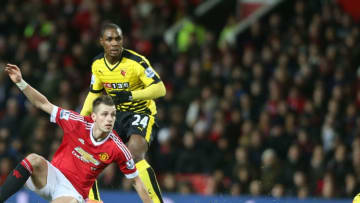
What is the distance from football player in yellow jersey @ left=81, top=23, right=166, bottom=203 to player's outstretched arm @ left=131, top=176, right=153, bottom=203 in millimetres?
598

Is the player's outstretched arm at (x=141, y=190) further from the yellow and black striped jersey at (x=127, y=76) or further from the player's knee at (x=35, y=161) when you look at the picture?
the yellow and black striped jersey at (x=127, y=76)

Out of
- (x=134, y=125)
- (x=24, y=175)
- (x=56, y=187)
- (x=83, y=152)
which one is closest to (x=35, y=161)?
(x=24, y=175)

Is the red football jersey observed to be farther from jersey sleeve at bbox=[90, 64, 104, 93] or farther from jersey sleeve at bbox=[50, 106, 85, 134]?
jersey sleeve at bbox=[90, 64, 104, 93]

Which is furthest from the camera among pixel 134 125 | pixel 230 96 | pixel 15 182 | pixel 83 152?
pixel 230 96

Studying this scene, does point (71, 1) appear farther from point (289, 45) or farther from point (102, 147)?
point (102, 147)

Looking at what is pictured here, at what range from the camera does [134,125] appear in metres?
7.97

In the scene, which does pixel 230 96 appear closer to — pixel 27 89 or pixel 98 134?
pixel 98 134

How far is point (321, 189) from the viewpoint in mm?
11164

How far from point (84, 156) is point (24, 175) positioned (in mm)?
628

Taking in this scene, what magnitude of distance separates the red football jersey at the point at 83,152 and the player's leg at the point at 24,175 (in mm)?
277

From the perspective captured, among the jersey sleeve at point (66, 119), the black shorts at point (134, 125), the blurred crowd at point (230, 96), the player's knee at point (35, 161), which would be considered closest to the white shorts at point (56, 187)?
the player's knee at point (35, 161)

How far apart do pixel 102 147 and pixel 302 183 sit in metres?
4.50

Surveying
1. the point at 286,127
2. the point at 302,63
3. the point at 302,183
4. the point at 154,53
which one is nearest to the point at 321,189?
the point at 302,183

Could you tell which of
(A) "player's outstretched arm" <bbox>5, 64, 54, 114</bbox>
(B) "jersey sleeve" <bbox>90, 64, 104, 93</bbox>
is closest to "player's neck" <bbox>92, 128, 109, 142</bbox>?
(A) "player's outstretched arm" <bbox>5, 64, 54, 114</bbox>
